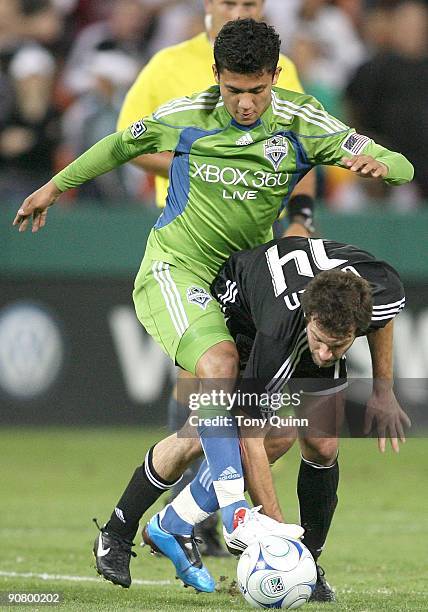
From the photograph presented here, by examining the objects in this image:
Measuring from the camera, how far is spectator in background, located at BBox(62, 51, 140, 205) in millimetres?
13203

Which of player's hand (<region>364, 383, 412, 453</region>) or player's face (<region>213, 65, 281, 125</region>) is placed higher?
player's face (<region>213, 65, 281, 125</region>)

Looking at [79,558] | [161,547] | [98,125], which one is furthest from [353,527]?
[98,125]

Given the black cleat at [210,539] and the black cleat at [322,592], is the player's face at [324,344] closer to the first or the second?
the black cleat at [322,592]

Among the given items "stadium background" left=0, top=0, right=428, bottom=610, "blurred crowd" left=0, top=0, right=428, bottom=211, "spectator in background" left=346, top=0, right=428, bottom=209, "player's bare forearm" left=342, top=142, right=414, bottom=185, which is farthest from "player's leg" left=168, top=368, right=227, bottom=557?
"spectator in background" left=346, top=0, right=428, bottom=209

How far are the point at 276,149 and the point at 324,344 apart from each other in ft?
3.99

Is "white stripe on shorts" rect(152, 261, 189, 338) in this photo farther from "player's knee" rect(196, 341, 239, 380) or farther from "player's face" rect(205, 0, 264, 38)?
"player's face" rect(205, 0, 264, 38)

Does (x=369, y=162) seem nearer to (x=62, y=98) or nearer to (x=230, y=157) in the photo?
(x=230, y=157)

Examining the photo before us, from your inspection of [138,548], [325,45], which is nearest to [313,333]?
[138,548]

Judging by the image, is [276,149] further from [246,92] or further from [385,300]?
[385,300]

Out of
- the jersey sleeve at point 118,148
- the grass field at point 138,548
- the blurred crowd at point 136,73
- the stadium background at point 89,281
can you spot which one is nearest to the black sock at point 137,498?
the grass field at point 138,548

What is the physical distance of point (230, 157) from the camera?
6.70 meters

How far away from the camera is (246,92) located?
6488mm

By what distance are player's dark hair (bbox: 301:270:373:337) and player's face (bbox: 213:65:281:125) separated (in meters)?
1.01

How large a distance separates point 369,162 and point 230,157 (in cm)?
75
